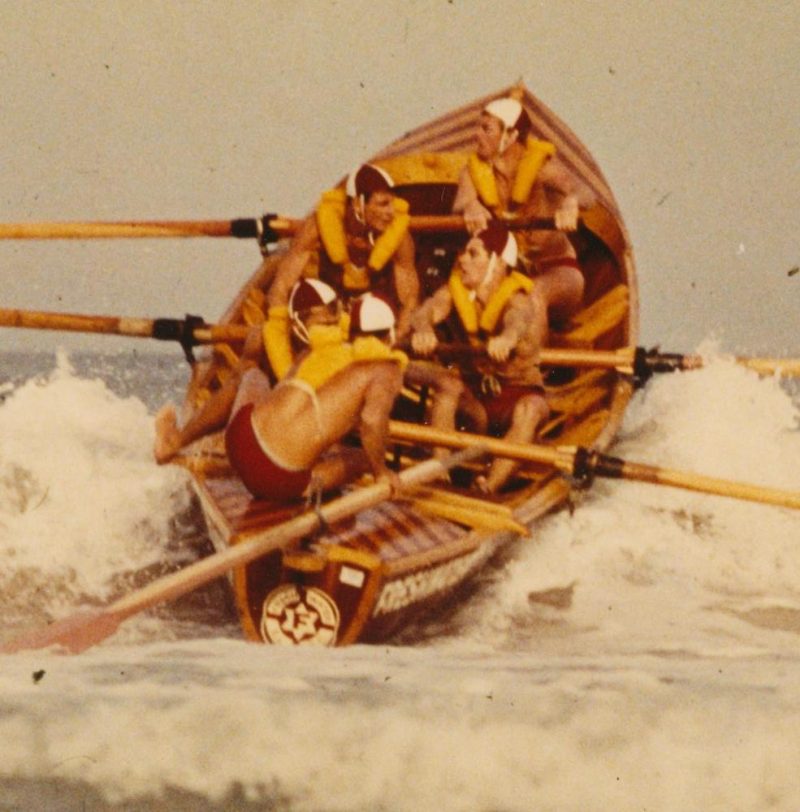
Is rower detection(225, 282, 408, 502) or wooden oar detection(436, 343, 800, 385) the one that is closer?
rower detection(225, 282, 408, 502)

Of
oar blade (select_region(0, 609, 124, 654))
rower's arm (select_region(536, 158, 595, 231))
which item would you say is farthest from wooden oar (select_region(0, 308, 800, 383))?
oar blade (select_region(0, 609, 124, 654))

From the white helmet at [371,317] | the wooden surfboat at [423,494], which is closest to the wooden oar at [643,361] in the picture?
the wooden surfboat at [423,494]

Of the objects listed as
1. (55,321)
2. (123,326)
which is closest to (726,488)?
(123,326)

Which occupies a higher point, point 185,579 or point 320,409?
point 320,409

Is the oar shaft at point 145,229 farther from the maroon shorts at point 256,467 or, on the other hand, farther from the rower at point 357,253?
the maroon shorts at point 256,467

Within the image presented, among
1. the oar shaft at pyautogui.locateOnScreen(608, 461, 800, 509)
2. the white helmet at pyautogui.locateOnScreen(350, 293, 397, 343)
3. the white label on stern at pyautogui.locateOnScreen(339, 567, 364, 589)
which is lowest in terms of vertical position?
the white label on stern at pyautogui.locateOnScreen(339, 567, 364, 589)

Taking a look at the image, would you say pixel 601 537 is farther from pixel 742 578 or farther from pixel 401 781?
pixel 401 781

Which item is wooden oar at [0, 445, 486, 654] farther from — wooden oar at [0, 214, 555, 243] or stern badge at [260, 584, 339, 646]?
wooden oar at [0, 214, 555, 243]

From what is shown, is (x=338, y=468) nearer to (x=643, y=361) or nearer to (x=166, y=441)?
(x=166, y=441)
